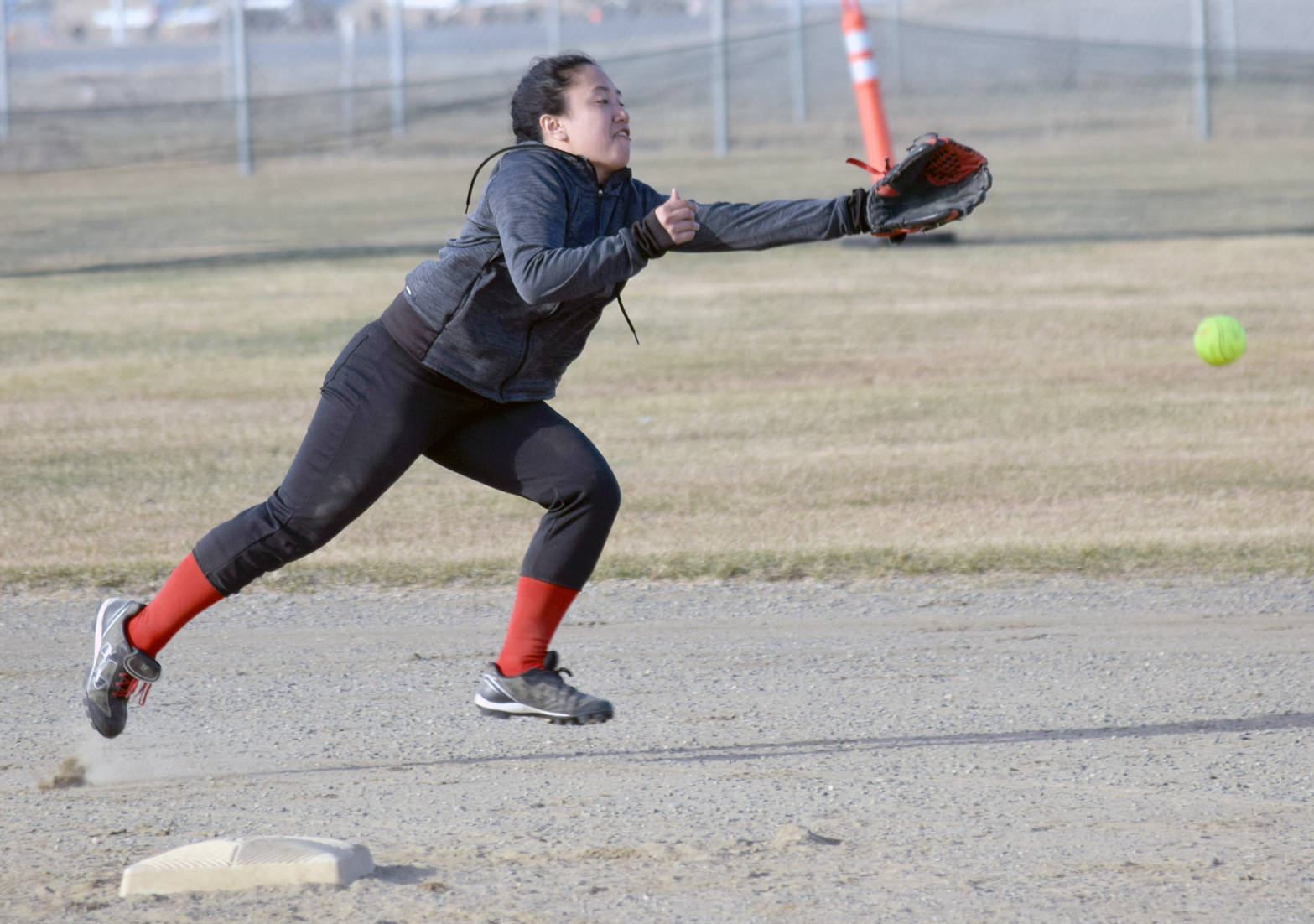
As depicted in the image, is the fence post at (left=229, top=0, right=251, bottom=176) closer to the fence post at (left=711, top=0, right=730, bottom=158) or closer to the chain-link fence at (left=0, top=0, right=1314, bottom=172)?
the chain-link fence at (left=0, top=0, right=1314, bottom=172)

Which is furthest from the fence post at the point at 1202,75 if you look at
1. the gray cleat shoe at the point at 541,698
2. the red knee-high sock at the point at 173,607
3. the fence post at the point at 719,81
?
the red knee-high sock at the point at 173,607

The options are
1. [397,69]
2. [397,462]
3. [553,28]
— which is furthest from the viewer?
[553,28]

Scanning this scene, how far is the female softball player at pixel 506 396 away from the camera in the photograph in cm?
384

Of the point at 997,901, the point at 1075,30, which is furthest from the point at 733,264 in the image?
the point at 1075,30

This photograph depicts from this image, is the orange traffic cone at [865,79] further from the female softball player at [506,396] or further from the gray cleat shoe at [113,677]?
the gray cleat shoe at [113,677]

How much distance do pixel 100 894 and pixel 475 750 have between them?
123 cm

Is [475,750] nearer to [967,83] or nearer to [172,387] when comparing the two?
[172,387]

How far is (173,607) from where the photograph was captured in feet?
13.4

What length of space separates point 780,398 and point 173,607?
21.8ft

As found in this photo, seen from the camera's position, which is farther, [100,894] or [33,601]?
[33,601]

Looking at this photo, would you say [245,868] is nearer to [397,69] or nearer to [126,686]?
[126,686]

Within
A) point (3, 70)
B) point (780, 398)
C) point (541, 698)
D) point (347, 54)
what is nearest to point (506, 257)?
point (541, 698)

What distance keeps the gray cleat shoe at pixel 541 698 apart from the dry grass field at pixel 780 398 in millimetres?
2223

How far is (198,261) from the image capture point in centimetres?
1688
